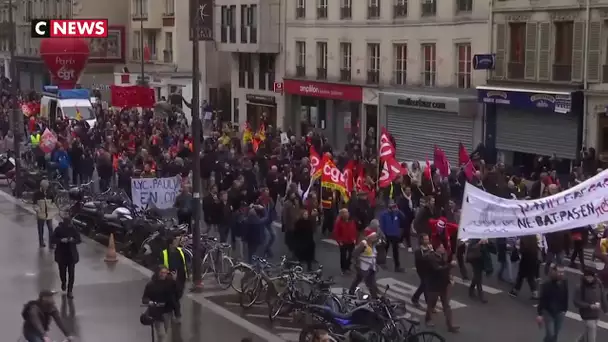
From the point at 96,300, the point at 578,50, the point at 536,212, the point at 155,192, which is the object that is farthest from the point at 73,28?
the point at 536,212

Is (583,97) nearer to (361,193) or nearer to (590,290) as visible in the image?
(361,193)

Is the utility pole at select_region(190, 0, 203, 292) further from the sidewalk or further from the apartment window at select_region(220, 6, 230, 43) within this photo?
the apartment window at select_region(220, 6, 230, 43)

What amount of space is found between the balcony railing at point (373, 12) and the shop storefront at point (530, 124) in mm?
7517

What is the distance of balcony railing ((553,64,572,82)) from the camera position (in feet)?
102

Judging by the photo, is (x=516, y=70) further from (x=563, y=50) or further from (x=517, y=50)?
(x=563, y=50)

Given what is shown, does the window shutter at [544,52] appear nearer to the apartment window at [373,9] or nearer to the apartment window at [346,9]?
the apartment window at [373,9]

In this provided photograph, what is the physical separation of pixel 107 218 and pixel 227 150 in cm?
846

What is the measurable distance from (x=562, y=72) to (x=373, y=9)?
11021mm

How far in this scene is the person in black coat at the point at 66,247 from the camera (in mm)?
17344

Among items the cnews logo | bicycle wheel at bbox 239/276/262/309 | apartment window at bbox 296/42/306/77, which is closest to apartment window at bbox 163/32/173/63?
the cnews logo

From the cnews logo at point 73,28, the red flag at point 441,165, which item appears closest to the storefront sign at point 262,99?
the cnews logo at point 73,28

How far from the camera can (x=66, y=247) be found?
17438 millimetres

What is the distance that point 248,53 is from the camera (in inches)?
2002

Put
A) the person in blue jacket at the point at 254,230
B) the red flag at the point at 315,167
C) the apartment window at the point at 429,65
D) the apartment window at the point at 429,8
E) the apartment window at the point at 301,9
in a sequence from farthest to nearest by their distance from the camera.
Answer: the apartment window at the point at 301,9 → the apartment window at the point at 429,65 → the apartment window at the point at 429,8 → the red flag at the point at 315,167 → the person in blue jacket at the point at 254,230
